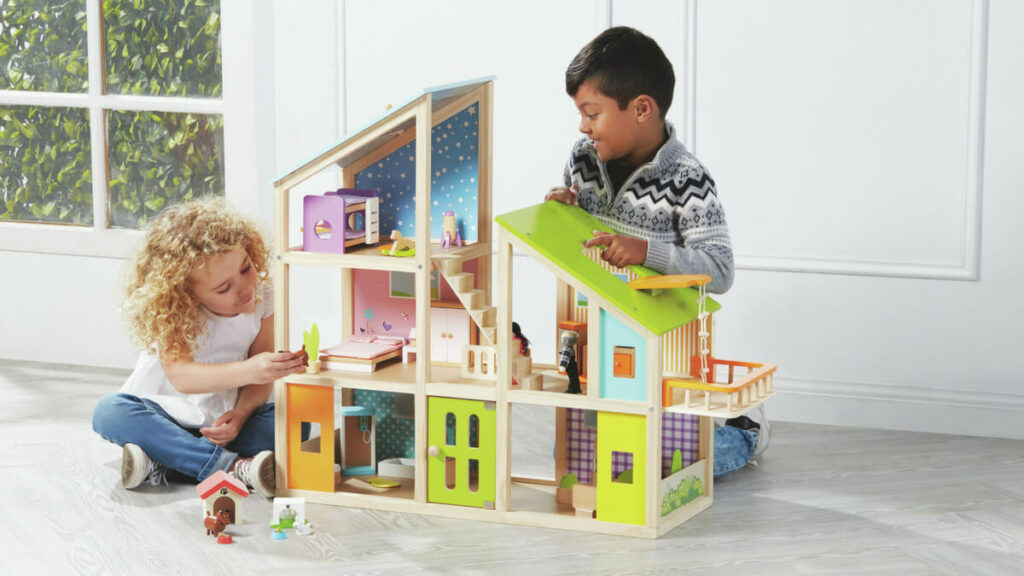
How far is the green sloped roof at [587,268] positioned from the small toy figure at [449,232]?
0.55 feet

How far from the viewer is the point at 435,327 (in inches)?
92.0

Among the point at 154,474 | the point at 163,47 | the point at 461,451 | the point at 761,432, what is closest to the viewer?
the point at 461,451

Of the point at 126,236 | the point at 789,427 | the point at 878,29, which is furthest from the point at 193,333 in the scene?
the point at 878,29

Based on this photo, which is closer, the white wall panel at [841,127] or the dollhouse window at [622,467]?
the dollhouse window at [622,467]

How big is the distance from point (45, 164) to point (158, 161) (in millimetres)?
343

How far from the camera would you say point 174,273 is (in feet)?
7.57

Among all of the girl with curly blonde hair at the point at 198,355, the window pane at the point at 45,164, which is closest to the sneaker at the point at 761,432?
the girl with curly blonde hair at the point at 198,355

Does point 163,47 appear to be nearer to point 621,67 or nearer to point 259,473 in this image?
point 259,473

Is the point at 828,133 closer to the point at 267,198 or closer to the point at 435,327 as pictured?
the point at 435,327

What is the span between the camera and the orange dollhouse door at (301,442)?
2.22 metres

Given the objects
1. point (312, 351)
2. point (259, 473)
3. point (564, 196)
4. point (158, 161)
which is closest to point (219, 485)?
point (259, 473)

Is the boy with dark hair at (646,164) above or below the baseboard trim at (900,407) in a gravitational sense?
above

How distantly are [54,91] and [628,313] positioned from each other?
2090mm

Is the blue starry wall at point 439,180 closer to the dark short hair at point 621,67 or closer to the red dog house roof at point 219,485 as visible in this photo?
the dark short hair at point 621,67
